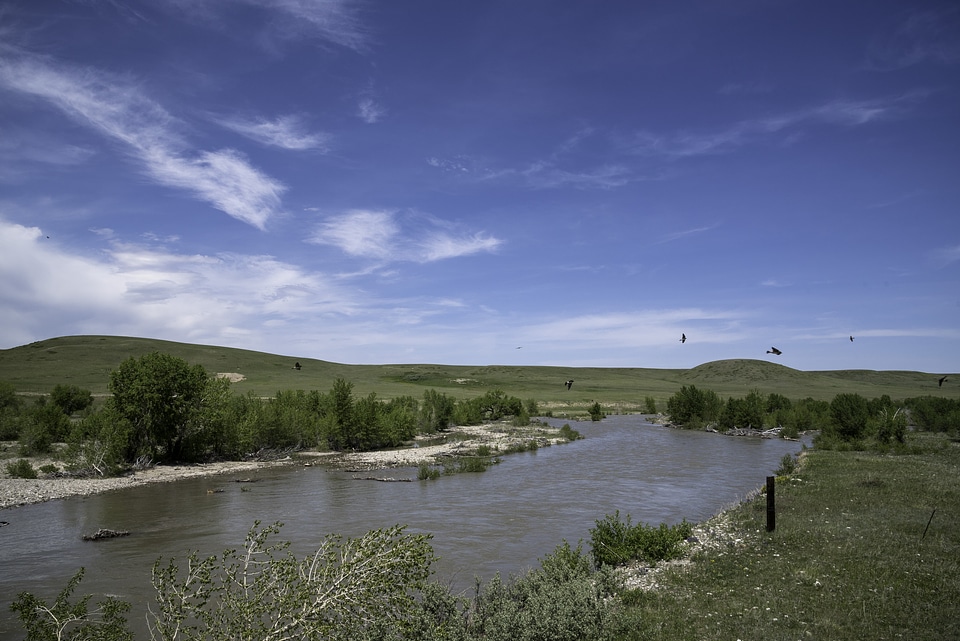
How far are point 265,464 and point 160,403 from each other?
7552mm

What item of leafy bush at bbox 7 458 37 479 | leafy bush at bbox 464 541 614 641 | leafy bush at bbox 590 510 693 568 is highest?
leafy bush at bbox 464 541 614 641

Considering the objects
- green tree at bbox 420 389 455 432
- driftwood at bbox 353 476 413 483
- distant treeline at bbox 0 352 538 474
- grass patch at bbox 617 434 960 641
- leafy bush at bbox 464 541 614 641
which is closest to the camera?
leafy bush at bbox 464 541 614 641

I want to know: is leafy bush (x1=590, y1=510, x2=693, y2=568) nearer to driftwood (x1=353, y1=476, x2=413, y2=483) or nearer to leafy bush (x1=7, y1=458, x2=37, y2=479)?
driftwood (x1=353, y1=476, x2=413, y2=483)

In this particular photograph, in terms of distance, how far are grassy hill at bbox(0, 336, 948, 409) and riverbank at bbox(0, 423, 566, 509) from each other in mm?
41596

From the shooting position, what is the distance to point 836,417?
4438cm

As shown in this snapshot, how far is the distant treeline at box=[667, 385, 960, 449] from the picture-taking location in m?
38.8

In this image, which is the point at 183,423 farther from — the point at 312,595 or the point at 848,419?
the point at 848,419

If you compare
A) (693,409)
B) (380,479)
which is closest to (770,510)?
(380,479)

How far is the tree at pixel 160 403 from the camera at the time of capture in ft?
108

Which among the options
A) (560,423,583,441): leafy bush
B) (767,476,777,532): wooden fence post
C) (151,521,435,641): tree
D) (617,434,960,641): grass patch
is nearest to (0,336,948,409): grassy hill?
(560,423,583,441): leafy bush

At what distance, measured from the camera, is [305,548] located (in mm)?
16984

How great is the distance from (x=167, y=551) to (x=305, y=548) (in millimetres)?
4315

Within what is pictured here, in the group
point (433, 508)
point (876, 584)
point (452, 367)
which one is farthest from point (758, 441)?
point (452, 367)

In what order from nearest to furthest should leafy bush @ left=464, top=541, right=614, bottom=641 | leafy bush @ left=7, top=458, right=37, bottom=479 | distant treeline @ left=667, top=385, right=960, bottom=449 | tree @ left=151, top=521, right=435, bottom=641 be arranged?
tree @ left=151, top=521, right=435, bottom=641, leafy bush @ left=464, top=541, right=614, bottom=641, leafy bush @ left=7, top=458, right=37, bottom=479, distant treeline @ left=667, top=385, right=960, bottom=449
